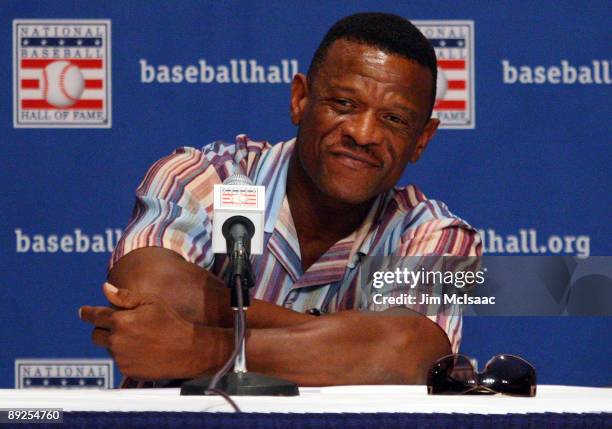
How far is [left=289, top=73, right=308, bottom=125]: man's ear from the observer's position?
2.43 m

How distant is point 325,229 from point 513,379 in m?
0.88

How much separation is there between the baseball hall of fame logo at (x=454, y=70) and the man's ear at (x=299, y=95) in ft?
2.86

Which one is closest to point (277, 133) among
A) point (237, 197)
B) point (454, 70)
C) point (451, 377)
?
point (454, 70)

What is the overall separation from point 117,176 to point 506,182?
3.80ft

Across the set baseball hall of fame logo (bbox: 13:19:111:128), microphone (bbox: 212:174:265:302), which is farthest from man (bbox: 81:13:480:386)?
baseball hall of fame logo (bbox: 13:19:111:128)

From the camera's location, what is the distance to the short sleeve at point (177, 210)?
2.11 meters

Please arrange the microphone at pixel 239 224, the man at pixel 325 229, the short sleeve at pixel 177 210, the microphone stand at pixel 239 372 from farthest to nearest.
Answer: the short sleeve at pixel 177 210
the man at pixel 325 229
the microphone at pixel 239 224
the microphone stand at pixel 239 372

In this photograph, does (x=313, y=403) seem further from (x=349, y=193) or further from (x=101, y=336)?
(x=349, y=193)

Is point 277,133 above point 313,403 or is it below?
above

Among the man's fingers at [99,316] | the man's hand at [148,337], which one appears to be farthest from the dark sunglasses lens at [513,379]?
the man's fingers at [99,316]

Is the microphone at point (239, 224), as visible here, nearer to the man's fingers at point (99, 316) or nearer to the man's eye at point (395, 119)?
the man's fingers at point (99, 316)

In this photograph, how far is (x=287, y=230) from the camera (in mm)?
2357

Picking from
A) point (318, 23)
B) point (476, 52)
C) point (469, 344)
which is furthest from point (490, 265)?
point (318, 23)

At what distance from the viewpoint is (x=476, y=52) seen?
10.6 ft
